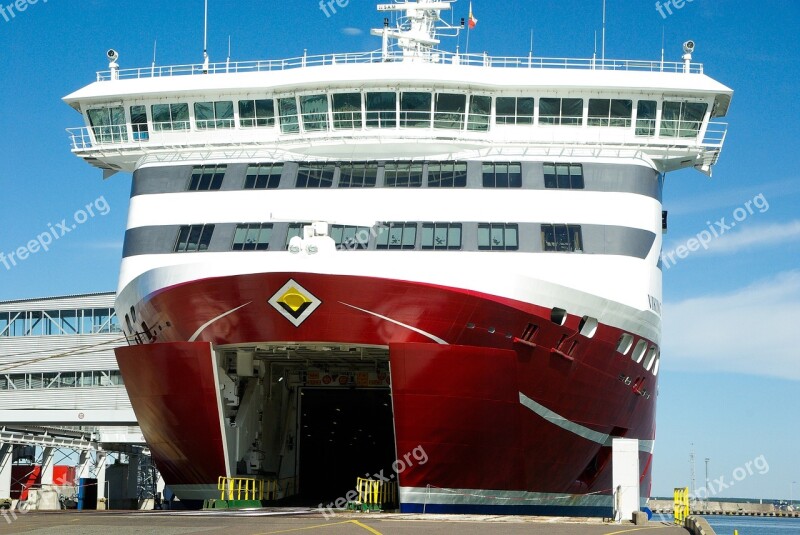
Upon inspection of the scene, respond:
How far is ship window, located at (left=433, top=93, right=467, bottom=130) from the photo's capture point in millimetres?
27844

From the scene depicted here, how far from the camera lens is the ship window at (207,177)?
91.2ft

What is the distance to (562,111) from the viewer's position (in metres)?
28.3

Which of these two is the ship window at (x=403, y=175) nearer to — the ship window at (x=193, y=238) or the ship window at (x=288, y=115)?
the ship window at (x=288, y=115)

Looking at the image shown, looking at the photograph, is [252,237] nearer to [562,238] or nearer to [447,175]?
[447,175]

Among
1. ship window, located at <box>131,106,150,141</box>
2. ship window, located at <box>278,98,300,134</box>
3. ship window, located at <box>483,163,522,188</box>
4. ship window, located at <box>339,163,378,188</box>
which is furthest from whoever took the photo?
ship window, located at <box>131,106,150,141</box>

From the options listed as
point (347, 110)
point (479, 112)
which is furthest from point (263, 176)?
point (479, 112)

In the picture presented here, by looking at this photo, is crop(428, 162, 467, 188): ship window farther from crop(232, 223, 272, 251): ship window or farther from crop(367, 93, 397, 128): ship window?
crop(232, 223, 272, 251): ship window

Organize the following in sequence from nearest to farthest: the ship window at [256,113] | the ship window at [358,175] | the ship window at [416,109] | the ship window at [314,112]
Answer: the ship window at [358,175] < the ship window at [416,109] < the ship window at [314,112] < the ship window at [256,113]

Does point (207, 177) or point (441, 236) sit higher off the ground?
point (207, 177)

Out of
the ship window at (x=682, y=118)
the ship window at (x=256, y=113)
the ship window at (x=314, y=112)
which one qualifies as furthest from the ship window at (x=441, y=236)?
the ship window at (x=682, y=118)

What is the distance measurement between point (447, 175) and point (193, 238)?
6209 mm

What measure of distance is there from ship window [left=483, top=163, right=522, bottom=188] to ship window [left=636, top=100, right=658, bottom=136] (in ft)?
11.8

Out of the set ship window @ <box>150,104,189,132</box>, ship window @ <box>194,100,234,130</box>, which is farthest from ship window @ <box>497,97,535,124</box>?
ship window @ <box>150,104,189,132</box>

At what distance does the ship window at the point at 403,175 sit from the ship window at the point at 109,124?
752 centimetres
